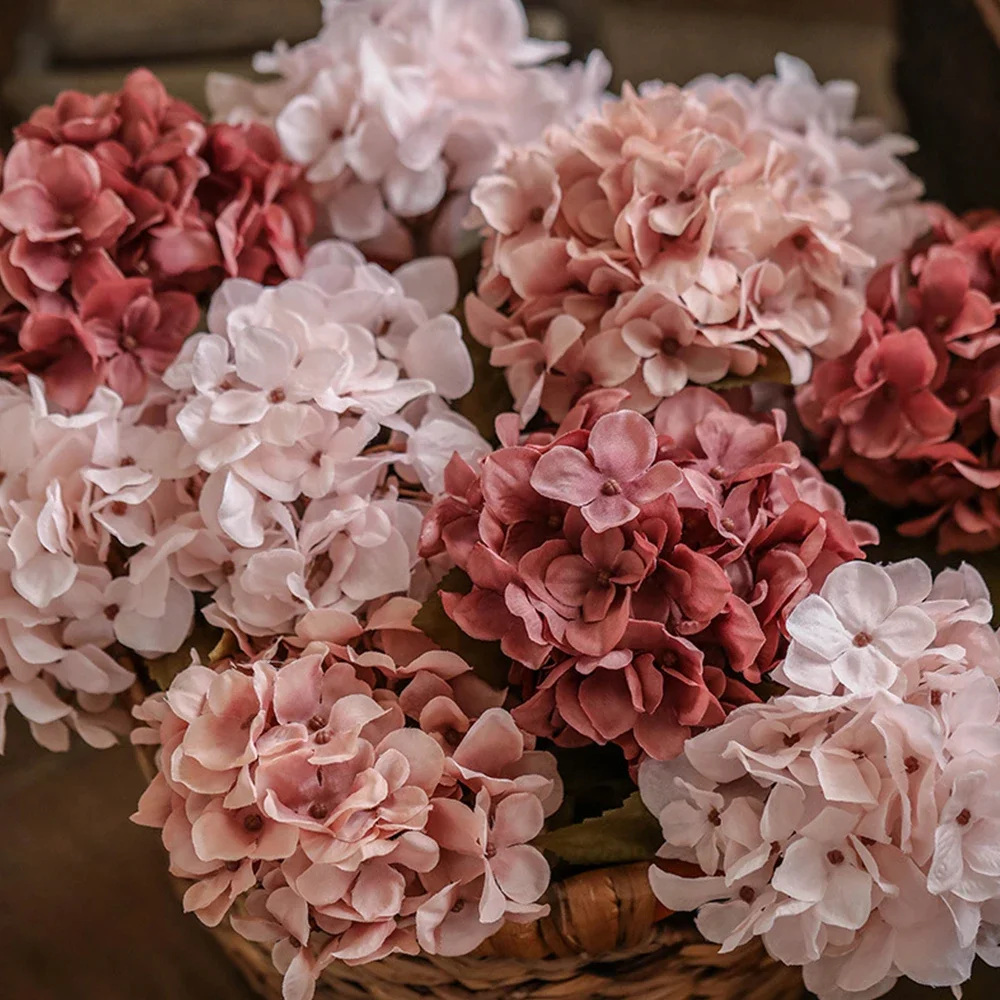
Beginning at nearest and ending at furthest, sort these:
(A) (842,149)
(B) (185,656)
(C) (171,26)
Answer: (B) (185,656) → (A) (842,149) → (C) (171,26)

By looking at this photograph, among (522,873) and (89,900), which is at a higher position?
(522,873)

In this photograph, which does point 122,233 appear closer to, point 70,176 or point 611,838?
point 70,176

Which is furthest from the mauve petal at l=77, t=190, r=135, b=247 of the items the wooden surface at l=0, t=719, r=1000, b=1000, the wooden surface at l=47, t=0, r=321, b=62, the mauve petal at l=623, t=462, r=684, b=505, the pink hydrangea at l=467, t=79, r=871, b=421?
the wooden surface at l=47, t=0, r=321, b=62

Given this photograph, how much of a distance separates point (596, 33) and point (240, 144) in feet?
2.39

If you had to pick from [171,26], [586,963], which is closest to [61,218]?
[586,963]

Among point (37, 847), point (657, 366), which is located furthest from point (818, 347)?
point (37, 847)

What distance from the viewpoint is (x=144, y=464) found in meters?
0.46

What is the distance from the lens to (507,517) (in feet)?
1.30

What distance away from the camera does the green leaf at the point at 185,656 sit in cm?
46

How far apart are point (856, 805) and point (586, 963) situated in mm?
116

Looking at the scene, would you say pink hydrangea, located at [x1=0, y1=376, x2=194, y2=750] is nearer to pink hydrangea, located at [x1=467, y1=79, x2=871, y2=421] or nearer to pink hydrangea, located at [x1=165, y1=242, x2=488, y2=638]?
pink hydrangea, located at [x1=165, y1=242, x2=488, y2=638]

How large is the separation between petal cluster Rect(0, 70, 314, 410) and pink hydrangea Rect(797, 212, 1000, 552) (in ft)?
0.83

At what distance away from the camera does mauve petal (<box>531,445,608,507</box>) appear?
0.38 m

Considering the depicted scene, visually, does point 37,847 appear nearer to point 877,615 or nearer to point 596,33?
point 877,615
